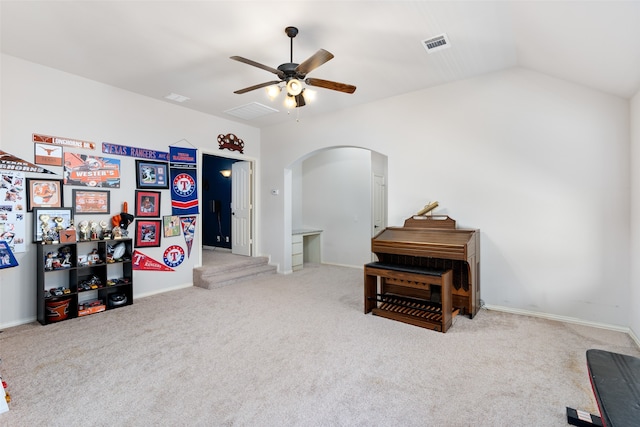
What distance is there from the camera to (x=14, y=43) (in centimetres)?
310

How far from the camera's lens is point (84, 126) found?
12.9 feet

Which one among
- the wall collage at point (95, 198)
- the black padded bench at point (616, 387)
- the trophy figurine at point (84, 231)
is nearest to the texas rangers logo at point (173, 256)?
the wall collage at point (95, 198)

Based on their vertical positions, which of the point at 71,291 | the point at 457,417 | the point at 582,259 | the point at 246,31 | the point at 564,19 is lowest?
the point at 457,417

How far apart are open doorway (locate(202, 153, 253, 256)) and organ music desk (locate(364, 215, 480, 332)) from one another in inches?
127

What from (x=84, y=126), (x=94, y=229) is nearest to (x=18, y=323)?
(x=94, y=229)

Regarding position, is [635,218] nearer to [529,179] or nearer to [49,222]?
[529,179]

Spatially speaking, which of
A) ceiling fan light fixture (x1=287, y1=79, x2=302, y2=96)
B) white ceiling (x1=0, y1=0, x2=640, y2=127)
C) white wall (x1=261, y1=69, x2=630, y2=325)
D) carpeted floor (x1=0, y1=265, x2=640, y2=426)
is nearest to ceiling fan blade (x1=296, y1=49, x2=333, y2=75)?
ceiling fan light fixture (x1=287, y1=79, x2=302, y2=96)

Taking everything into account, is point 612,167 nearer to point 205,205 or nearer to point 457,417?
point 457,417

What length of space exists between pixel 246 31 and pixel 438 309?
11.4ft

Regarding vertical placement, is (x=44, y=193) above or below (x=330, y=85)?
below

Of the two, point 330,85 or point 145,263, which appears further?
point 145,263

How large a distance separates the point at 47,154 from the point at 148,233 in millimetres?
1539

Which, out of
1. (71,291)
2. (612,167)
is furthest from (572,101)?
(71,291)

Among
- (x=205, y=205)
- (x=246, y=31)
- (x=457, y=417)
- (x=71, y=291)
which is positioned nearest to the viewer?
(x=457, y=417)
